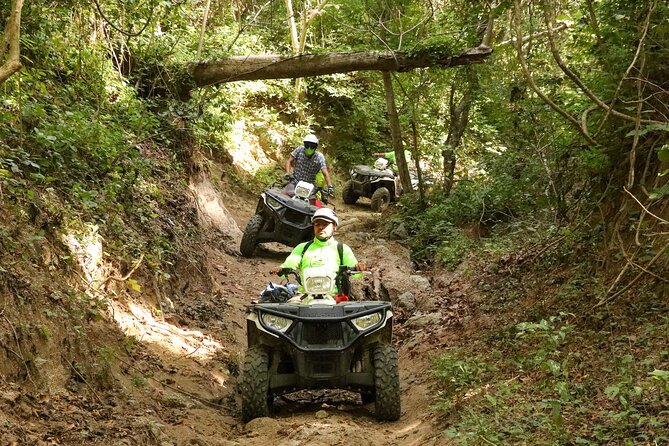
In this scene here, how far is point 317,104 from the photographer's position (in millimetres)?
23594

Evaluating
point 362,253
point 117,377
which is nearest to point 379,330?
point 117,377

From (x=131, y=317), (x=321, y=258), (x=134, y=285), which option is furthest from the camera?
(x=134, y=285)

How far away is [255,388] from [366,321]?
1.09 meters

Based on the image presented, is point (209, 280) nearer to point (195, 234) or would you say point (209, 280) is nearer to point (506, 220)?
point (195, 234)

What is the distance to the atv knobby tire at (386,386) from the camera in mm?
5746

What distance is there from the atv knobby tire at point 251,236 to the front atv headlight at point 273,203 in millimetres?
347

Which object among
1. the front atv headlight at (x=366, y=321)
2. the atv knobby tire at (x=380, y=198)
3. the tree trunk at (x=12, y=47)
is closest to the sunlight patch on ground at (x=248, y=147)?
the atv knobby tire at (x=380, y=198)

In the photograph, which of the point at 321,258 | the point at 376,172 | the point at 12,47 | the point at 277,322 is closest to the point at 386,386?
the point at 277,322

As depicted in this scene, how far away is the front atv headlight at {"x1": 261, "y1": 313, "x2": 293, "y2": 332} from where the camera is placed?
5742 millimetres

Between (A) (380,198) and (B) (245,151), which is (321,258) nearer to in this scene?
(A) (380,198)

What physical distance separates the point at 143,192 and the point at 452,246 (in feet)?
16.9

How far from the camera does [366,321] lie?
5840 millimetres

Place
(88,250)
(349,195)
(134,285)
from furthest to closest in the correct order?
(349,195) → (134,285) → (88,250)

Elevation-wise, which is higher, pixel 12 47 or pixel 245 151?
pixel 12 47
